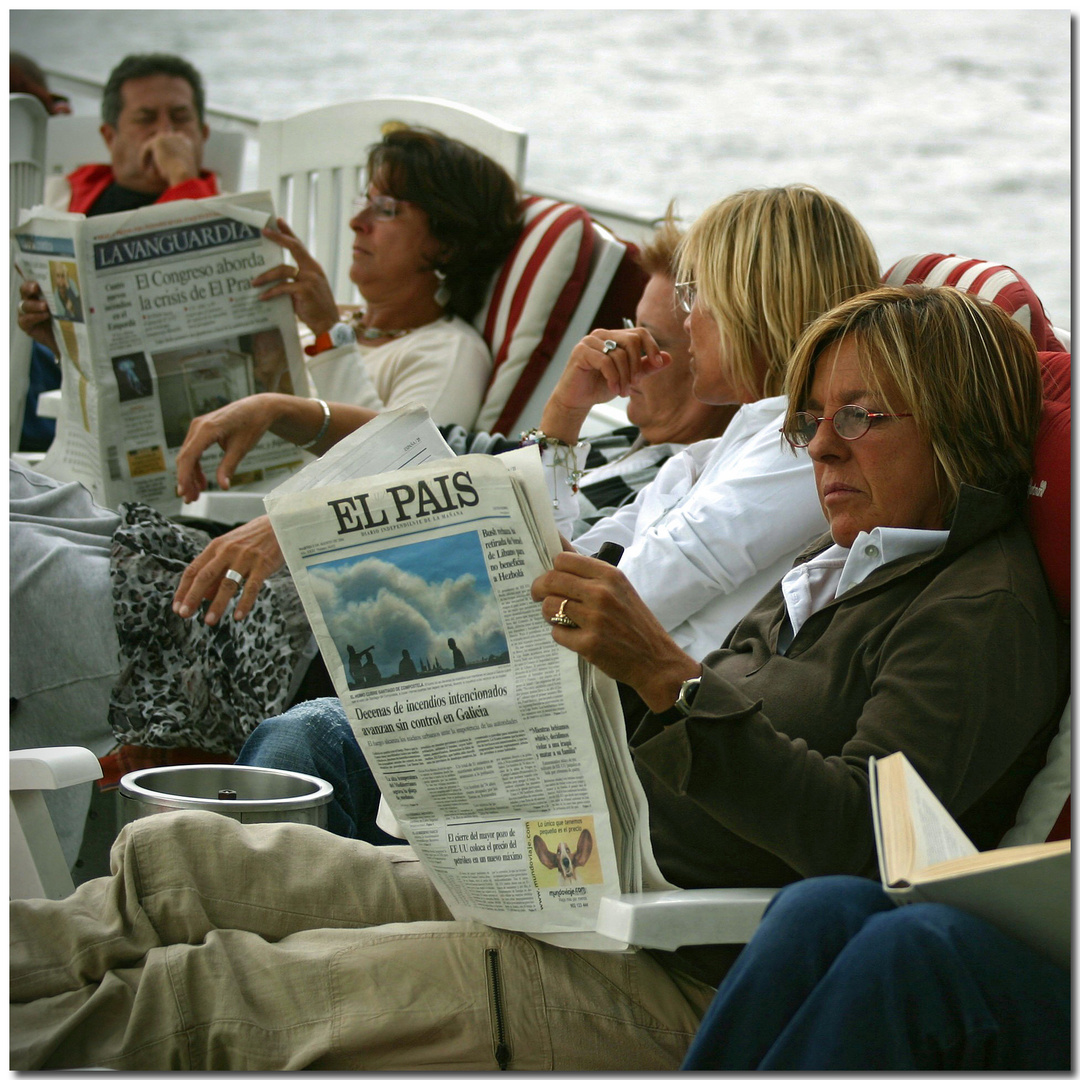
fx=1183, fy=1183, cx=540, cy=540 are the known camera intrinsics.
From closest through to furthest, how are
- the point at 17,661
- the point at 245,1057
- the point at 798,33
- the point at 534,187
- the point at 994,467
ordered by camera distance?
the point at 245,1057, the point at 994,467, the point at 17,661, the point at 534,187, the point at 798,33

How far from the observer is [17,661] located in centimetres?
199

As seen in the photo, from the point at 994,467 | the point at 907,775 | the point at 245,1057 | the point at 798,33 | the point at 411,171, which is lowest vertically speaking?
the point at 245,1057

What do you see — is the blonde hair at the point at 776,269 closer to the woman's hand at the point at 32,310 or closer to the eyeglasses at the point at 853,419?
the eyeglasses at the point at 853,419

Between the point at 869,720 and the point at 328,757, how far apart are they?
828 mm

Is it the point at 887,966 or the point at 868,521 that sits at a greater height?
the point at 868,521

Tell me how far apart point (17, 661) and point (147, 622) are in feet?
0.71

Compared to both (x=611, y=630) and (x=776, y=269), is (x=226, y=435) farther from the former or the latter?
(x=611, y=630)

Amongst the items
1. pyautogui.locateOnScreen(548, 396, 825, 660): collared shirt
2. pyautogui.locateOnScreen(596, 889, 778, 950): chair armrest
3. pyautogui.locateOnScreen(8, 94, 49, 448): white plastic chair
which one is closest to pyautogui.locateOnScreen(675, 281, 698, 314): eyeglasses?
pyautogui.locateOnScreen(548, 396, 825, 660): collared shirt

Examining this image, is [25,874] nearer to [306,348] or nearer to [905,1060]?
[905,1060]

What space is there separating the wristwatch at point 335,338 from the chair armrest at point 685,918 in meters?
1.84

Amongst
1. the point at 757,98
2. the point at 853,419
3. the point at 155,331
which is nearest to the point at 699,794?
the point at 853,419

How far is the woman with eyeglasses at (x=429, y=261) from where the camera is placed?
291cm

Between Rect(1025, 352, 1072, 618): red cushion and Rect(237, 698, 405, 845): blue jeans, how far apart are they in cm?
94

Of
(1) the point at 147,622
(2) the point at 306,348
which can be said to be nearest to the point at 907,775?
(1) the point at 147,622
